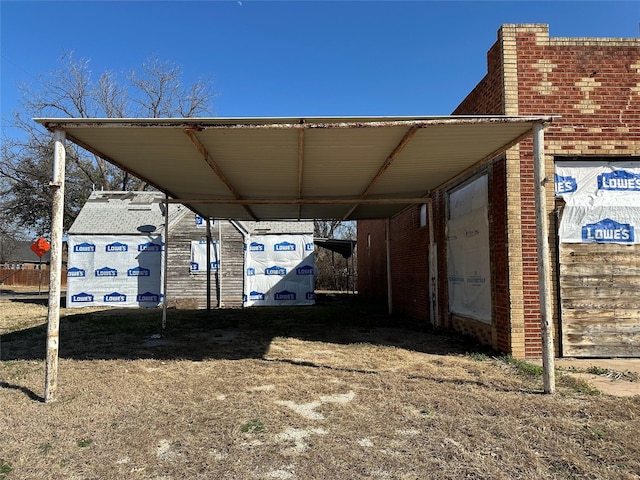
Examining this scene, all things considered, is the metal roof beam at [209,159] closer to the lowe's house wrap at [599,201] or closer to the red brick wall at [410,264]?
the red brick wall at [410,264]

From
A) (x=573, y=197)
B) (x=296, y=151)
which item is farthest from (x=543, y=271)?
(x=296, y=151)

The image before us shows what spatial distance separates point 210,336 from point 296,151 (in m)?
5.11

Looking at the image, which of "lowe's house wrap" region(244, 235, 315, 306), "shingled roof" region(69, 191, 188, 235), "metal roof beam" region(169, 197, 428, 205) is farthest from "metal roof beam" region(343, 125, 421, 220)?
"shingled roof" region(69, 191, 188, 235)

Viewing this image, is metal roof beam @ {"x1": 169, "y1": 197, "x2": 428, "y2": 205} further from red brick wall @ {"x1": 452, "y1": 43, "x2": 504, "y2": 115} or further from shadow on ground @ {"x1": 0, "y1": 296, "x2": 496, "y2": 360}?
shadow on ground @ {"x1": 0, "y1": 296, "x2": 496, "y2": 360}

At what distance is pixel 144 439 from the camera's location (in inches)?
153

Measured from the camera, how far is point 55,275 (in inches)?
199

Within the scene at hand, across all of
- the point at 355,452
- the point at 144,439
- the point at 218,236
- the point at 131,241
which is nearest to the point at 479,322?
the point at 355,452

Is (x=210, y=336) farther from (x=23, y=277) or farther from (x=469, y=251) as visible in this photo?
(x=23, y=277)

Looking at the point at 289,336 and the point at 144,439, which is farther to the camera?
the point at 289,336

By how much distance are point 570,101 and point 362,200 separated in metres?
4.48

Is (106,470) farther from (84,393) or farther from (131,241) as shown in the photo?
(131,241)

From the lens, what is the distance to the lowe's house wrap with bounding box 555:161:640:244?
7016 millimetres

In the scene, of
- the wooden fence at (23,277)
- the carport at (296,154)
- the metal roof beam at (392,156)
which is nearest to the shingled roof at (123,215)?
the carport at (296,154)

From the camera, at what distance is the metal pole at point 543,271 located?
5.06 metres
